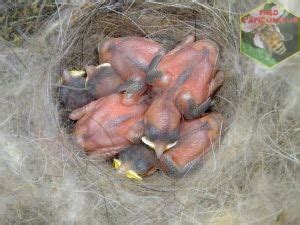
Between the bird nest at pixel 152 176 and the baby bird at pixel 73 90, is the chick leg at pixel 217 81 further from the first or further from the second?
the baby bird at pixel 73 90

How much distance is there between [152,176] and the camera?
1.94m

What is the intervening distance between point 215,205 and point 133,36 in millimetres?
675

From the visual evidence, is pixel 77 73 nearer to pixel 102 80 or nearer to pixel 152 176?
pixel 102 80


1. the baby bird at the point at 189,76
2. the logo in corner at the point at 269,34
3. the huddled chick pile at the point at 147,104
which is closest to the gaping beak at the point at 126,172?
the huddled chick pile at the point at 147,104

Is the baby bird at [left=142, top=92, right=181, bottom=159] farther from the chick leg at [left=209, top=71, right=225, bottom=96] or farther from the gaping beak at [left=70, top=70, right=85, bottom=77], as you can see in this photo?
the gaping beak at [left=70, top=70, right=85, bottom=77]

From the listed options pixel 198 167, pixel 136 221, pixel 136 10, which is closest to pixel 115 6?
pixel 136 10

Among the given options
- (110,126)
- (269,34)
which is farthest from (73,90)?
(269,34)

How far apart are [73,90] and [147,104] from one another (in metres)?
0.27

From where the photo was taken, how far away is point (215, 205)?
1771 millimetres

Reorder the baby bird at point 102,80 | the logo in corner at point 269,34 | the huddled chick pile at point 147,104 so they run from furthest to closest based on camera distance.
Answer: the baby bird at point 102,80
the huddled chick pile at point 147,104
the logo in corner at point 269,34

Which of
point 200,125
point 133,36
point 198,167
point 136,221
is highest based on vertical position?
point 133,36

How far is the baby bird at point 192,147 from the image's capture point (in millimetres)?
1820

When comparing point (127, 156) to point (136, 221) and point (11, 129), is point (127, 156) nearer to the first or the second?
point (136, 221)

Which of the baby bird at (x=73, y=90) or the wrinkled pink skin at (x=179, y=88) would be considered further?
the baby bird at (x=73, y=90)
